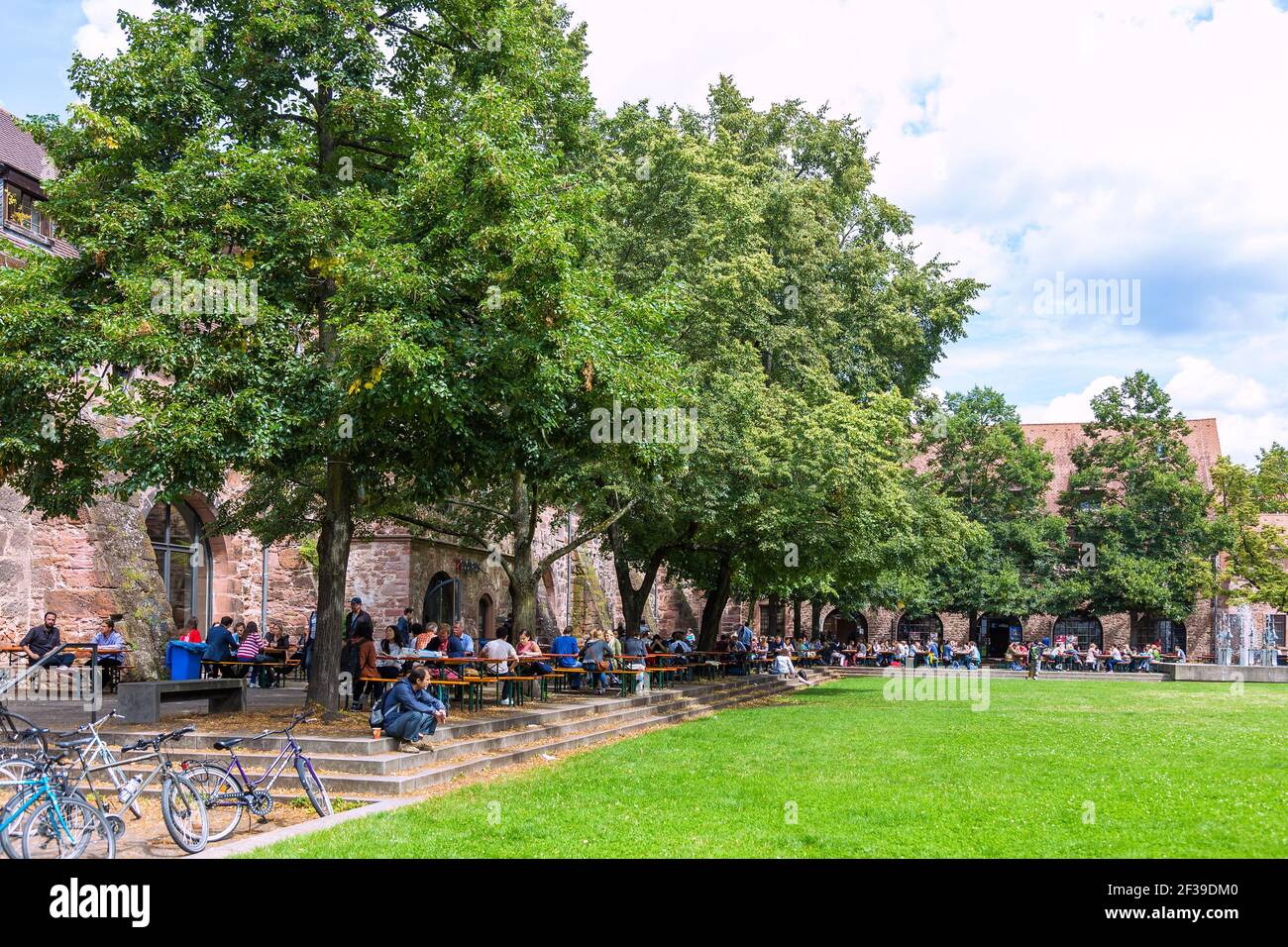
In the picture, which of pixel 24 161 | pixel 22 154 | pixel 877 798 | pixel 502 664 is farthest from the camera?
pixel 22 154

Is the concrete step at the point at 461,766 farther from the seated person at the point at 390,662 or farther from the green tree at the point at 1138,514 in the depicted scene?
the green tree at the point at 1138,514

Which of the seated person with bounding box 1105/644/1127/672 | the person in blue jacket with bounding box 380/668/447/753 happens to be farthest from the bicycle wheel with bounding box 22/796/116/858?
the seated person with bounding box 1105/644/1127/672

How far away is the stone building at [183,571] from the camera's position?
19.0 metres

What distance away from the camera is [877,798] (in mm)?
10062

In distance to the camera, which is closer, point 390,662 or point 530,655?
point 390,662

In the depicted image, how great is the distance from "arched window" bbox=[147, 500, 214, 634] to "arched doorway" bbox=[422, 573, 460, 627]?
5242mm

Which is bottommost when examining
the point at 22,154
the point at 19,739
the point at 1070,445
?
the point at 19,739

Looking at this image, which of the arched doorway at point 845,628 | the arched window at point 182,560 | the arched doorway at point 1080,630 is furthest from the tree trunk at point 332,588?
the arched doorway at point 845,628

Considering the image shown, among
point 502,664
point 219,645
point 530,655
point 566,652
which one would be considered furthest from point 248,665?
point 566,652

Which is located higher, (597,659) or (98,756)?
(98,756)

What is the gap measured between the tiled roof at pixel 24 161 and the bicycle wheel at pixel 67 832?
17.1m

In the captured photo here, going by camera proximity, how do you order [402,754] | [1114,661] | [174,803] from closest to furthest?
1. [174,803]
2. [402,754]
3. [1114,661]

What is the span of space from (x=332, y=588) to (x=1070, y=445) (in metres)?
53.4

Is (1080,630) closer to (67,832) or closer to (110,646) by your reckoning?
(110,646)
